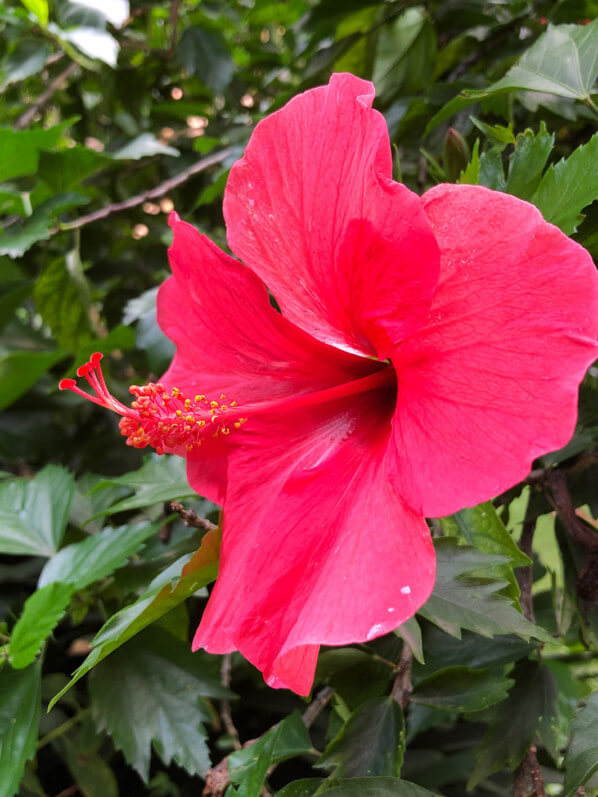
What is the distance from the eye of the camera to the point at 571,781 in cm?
51

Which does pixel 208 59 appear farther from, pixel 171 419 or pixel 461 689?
pixel 461 689

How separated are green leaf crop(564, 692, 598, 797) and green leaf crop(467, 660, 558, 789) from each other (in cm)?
17

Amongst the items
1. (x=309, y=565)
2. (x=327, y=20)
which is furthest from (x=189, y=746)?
(x=327, y=20)

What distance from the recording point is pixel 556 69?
687 millimetres

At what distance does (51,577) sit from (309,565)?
1.27 ft

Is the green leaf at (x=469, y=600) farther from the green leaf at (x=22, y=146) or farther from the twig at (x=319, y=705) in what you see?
the green leaf at (x=22, y=146)

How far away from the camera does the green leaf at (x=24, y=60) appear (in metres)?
1.22

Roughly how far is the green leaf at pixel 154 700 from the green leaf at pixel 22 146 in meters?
0.64

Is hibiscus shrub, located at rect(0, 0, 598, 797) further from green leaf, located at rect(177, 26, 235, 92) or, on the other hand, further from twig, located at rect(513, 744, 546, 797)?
green leaf, located at rect(177, 26, 235, 92)

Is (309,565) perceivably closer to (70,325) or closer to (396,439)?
(396,439)

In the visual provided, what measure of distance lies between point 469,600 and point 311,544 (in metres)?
0.14

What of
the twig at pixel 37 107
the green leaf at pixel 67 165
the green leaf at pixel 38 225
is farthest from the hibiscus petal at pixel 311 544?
the twig at pixel 37 107

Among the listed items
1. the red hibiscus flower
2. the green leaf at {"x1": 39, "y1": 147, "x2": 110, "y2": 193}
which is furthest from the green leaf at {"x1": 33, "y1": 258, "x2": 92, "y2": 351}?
the red hibiscus flower

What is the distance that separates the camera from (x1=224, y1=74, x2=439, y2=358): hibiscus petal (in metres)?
0.48
